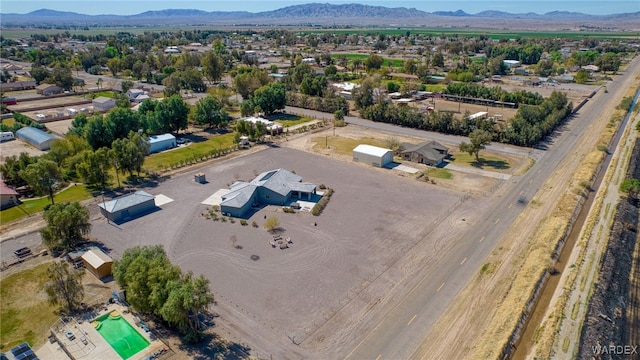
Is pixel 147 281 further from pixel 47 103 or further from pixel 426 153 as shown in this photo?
pixel 47 103

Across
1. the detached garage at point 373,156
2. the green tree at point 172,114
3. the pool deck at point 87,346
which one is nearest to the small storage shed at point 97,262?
the pool deck at point 87,346

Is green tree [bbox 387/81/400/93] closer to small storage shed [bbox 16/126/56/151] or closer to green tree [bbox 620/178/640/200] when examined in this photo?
green tree [bbox 620/178/640/200]

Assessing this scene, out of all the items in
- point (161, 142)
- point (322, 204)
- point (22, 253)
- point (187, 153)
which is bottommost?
point (22, 253)

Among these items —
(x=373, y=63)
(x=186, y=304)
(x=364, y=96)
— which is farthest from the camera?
(x=373, y=63)

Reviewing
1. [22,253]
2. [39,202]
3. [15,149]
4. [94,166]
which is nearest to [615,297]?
[22,253]

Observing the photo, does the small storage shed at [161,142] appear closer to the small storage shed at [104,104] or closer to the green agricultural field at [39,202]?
the green agricultural field at [39,202]

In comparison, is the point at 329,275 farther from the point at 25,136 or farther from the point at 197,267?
the point at 25,136

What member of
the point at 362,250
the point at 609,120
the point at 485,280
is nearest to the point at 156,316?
the point at 362,250
